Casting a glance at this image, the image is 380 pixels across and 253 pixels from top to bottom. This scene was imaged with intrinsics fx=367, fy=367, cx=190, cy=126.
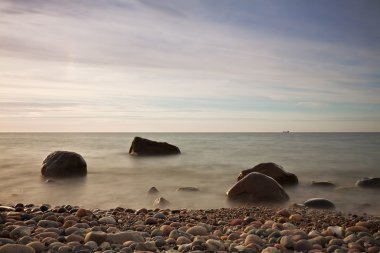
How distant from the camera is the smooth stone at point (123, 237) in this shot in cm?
448

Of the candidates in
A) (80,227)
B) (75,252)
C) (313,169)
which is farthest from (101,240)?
(313,169)

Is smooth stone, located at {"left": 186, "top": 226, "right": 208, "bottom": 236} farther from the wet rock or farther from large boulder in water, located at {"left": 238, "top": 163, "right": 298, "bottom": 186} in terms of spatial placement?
large boulder in water, located at {"left": 238, "top": 163, "right": 298, "bottom": 186}

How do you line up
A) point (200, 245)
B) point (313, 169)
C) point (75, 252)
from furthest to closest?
point (313, 169) → point (200, 245) → point (75, 252)

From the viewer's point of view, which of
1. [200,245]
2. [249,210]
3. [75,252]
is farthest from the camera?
[249,210]

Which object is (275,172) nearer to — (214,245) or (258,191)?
(258,191)

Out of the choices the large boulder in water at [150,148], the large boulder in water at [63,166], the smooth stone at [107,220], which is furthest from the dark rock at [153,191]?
the large boulder in water at [150,148]

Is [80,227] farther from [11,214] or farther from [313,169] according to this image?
[313,169]

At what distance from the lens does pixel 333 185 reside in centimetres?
1219

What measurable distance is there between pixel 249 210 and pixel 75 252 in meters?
4.25

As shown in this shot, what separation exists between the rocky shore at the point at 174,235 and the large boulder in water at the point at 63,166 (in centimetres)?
672

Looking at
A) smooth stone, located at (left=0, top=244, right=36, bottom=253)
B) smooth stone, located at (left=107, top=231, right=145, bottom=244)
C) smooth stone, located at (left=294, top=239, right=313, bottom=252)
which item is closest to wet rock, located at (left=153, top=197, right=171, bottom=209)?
smooth stone, located at (left=107, top=231, right=145, bottom=244)

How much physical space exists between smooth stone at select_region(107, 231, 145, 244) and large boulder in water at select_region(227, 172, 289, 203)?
15.6ft

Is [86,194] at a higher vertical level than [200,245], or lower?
lower

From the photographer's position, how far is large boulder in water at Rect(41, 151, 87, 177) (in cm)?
1316
